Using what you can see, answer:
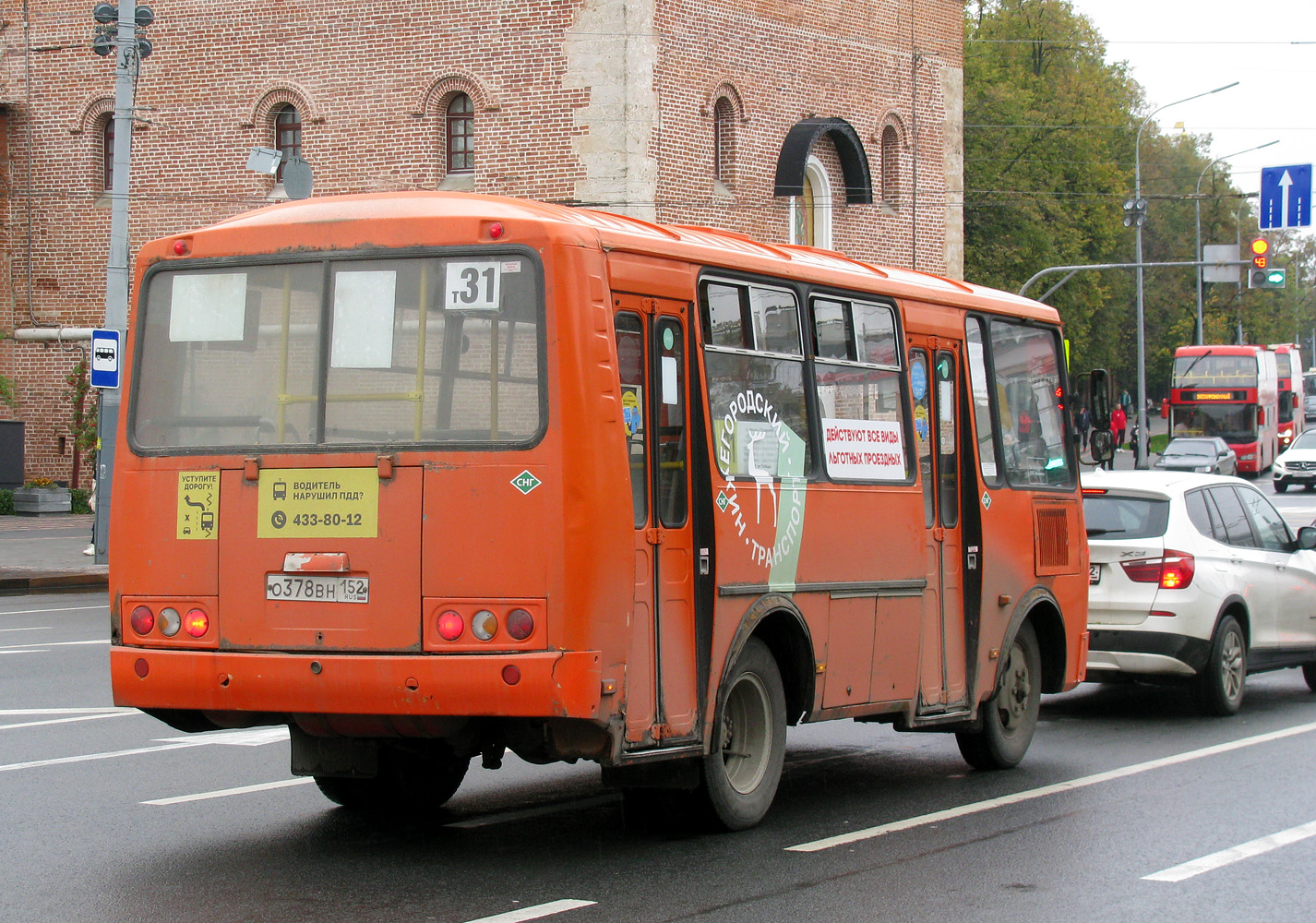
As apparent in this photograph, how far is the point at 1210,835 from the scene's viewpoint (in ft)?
25.3

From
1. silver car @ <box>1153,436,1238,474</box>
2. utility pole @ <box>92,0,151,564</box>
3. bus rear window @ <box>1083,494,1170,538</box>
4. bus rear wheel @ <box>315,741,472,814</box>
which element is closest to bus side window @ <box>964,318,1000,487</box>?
bus rear window @ <box>1083,494,1170,538</box>

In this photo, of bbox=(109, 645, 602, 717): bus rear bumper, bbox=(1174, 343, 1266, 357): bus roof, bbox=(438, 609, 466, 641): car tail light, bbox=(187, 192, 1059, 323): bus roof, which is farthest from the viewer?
bbox=(1174, 343, 1266, 357): bus roof

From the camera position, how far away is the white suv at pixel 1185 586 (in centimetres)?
1163

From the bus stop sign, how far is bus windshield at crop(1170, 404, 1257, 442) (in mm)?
42656

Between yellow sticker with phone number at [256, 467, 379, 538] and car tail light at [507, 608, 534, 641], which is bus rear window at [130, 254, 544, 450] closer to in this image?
yellow sticker with phone number at [256, 467, 379, 538]

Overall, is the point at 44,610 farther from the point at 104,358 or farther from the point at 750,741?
the point at 750,741

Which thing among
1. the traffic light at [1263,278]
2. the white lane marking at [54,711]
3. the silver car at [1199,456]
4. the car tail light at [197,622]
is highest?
the traffic light at [1263,278]

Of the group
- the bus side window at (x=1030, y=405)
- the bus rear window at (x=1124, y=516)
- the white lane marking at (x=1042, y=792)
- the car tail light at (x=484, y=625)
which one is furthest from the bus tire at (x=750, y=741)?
the bus rear window at (x=1124, y=516)

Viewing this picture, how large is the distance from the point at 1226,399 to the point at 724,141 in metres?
30.7

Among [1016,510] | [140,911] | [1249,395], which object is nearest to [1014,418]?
[1016,510]

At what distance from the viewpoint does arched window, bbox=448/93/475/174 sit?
3105cm

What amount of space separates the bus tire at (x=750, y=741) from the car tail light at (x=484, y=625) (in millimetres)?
1392

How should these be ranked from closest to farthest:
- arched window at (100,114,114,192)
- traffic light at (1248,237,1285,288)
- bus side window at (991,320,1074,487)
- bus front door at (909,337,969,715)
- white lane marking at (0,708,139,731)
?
1. bus front door at (909,337,969,715)
2. bus side window at (991,320,1074,487)
3. white lane marking at (0,708,139,731)
4. arched window at (100,114,114,192)
5. traffic light at (1248,237,1285,288)

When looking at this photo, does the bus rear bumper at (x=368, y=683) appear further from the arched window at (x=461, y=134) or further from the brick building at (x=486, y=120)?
the arched window at (x=461, y=134)
